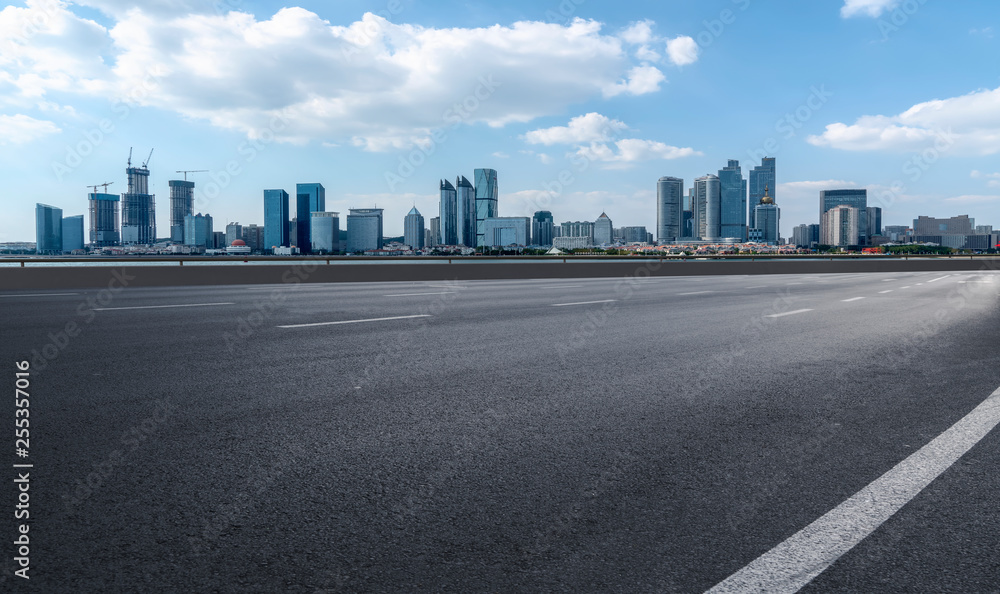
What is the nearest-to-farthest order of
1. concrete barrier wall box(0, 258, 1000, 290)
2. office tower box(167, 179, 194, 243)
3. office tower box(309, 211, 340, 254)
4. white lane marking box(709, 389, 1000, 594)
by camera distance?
white lane marking box(709, 389, 1000, 594) → concrete barrier wall box(0, 258, 1000, 290) → office tower box(309, 211, 340, 254) → office tower box(167, 179, 194, 243)

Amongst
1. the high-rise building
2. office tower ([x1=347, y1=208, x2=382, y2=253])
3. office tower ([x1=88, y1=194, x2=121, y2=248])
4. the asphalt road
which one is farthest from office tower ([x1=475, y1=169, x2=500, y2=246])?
the asphalt road

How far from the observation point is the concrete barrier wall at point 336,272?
68.6ft

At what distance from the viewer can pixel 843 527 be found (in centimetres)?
299

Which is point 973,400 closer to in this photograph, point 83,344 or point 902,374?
point 902,374

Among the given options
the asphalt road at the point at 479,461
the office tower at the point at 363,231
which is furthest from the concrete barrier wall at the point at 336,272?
the office tower at the point at 363,231

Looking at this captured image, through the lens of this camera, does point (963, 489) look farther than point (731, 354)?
No

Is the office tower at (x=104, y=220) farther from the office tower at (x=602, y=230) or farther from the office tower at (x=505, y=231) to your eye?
the office tower at (x=602, y=230)

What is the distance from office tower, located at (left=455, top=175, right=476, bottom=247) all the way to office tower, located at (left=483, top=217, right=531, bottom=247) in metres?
11.2

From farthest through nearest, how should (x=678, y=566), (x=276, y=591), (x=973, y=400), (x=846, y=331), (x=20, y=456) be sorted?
(x=846, y=331)
(x=973, y=400)
(x=20, y=456)
(x=678, y=566)
(x=276, y=591)

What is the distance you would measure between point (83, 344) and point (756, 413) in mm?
7490

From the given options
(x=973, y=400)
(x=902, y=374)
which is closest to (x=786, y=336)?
(x=902, y=374)

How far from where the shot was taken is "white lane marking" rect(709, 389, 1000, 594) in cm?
255

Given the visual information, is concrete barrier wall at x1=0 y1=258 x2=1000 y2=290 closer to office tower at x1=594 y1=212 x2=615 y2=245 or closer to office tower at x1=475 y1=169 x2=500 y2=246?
office tower at x1=475 y1=169 x2=500 y2=246

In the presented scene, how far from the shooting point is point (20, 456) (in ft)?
12.7
